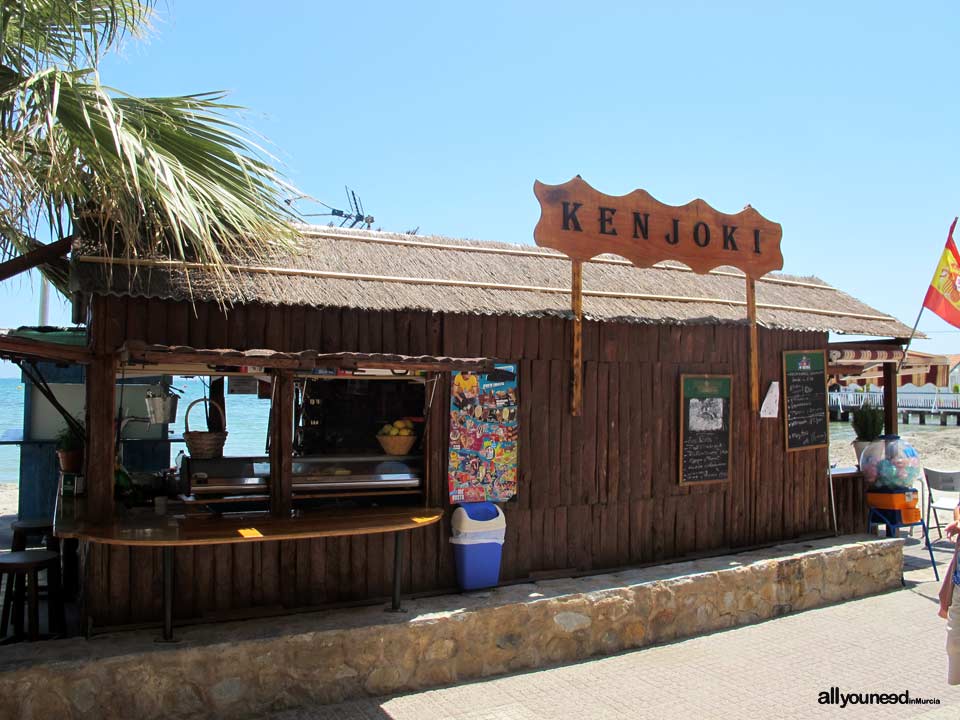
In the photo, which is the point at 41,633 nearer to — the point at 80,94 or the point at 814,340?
the point at 80,94

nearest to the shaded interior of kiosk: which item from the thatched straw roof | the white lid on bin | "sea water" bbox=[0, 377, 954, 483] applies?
the white lid on bin

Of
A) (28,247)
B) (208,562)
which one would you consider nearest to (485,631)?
(208,562)

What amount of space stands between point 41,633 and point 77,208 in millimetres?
3234

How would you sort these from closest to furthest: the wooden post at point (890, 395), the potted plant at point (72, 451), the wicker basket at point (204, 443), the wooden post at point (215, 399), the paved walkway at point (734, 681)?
1. the paved walkway at point (734, 681)
2. the wicker basket at point (204, 443)
3. the potted plant at point (72, 451)
4. the wooden post at point (215, 399)
5. the wooden post at point (890, 395)

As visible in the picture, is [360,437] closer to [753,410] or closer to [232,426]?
[753,410]

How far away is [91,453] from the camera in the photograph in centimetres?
538

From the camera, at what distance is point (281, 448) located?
588cm

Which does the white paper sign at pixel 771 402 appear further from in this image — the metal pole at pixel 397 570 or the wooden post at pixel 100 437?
the wooden post at pixel 100 437

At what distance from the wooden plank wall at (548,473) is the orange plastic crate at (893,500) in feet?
2.65

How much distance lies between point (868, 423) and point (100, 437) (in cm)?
940

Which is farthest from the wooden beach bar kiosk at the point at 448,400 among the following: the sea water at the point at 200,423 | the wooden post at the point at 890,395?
the sea water at the point at 200,423

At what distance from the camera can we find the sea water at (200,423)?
24.0 meters

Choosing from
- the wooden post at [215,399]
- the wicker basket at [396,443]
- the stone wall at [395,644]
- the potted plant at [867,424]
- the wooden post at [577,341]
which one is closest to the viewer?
the stone wall at [395,644]

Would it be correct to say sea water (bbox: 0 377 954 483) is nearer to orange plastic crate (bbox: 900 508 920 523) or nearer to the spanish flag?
orange plastic crate (bbox: 900 508 920 523)
